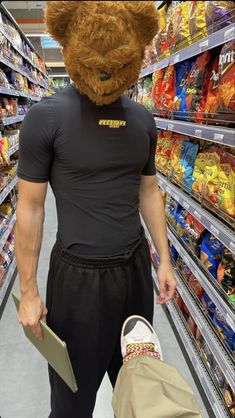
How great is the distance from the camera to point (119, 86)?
0.86m

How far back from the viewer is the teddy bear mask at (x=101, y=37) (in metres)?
0.74

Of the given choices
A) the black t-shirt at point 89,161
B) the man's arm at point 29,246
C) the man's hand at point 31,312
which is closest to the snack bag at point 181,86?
the black t-shirt at point 89,161

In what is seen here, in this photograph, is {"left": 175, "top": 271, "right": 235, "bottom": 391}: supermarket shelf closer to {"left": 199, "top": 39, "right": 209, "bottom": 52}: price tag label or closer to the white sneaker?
the white sneaker

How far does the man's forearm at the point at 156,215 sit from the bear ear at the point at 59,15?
2.01ft

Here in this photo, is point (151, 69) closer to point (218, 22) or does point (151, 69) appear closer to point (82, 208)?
point (218, 22)

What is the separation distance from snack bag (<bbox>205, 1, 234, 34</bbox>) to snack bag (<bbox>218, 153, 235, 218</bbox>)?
1.70 feet

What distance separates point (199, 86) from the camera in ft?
5.55

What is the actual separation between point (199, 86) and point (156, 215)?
2.79 ft

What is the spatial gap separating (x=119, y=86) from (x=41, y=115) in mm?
218

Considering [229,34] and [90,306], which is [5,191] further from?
[229,34]

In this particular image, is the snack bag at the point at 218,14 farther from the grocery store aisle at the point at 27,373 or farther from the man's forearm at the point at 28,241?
the grocery store aisle at the point at 27,373

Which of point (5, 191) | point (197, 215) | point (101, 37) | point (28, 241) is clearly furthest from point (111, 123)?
point (5, 191)

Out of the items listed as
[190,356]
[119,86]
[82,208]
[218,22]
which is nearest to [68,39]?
[119,86]

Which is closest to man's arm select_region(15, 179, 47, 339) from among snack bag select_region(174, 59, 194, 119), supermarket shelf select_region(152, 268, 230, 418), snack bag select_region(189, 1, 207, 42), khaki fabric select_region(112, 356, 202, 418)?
khaki fabric select_region(112, 356, 202, 418)
